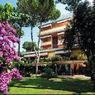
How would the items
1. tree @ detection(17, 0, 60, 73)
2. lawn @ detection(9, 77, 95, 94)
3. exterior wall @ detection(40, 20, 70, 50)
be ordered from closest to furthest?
lawn @ detection(9, 77, 95, 94)
tree @ detection(17, 0, 60, 73)
exterior wall @ detection(40, 20, 70, 50)

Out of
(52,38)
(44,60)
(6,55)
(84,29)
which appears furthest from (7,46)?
(52,38)

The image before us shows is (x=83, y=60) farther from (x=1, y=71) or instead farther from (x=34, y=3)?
(x=1, y=71)

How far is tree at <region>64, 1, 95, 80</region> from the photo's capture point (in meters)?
31.8

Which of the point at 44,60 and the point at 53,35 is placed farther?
the point at 53,35

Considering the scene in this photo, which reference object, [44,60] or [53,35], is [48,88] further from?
[53,35]

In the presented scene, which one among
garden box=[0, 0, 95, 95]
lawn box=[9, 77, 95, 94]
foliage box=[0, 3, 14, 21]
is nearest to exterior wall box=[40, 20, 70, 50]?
garden box=[0, 0, 95, 95]

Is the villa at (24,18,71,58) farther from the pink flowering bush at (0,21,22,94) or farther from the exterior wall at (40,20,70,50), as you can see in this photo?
the pink flowering bush at (0,21,22,94)

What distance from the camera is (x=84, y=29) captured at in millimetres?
32312

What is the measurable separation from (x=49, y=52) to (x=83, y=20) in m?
33.0

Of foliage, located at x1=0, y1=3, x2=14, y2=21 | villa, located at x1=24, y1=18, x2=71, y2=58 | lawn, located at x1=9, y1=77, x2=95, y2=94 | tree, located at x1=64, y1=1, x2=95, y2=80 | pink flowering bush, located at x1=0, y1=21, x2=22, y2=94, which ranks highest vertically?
foliage, located at x1=0, y1=3, x2=14, y2=21

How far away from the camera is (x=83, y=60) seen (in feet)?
173

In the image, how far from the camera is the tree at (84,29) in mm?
31812

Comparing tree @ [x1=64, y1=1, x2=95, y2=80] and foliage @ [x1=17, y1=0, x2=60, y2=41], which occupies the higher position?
foliage @ [x1=17, y1=0, x2=60, y2=41]

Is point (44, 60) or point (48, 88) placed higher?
point (44, 60)
